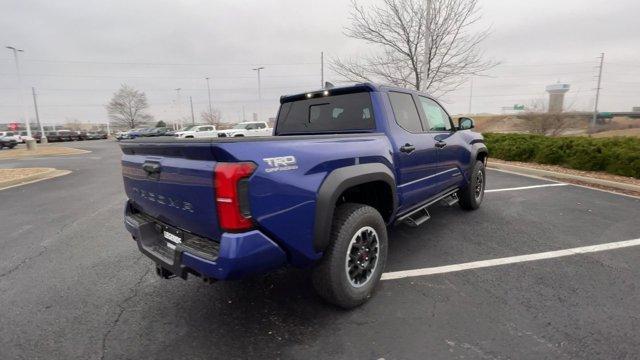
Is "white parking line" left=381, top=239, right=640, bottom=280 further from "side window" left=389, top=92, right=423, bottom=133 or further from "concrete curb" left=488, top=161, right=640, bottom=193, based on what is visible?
"concrete curb" left=488, top=161, right=640, bottom=193

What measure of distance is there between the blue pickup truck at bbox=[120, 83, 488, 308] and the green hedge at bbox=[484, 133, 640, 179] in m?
6.82

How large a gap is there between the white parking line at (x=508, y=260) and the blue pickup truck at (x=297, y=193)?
0.53 metres

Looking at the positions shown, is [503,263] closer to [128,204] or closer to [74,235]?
[128,204]

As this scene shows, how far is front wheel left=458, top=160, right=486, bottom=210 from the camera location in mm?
5461

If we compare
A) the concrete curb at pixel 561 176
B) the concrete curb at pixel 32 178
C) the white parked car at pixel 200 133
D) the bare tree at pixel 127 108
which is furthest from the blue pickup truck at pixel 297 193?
the bare tree at pixel 127 108

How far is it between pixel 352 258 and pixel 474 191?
357 centimetres

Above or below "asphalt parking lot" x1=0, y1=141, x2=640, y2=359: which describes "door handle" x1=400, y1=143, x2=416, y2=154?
above

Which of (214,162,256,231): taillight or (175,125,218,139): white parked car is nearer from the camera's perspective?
(214,162,256,231): taillight

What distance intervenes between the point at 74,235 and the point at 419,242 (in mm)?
4793

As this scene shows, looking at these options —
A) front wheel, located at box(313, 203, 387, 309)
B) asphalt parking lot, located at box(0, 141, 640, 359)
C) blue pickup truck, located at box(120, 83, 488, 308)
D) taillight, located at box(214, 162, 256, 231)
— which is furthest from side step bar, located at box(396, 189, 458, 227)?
taillight, located at box(214, 162, 256, 231)

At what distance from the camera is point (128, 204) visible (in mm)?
3199

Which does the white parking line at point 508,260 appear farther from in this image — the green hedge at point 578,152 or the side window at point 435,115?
the green hedge at point 578,152

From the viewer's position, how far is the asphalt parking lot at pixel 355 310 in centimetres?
238

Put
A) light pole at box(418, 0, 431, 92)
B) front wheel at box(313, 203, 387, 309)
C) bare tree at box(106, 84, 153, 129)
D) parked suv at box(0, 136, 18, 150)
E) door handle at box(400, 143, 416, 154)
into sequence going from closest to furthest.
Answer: front wheel at box(313, 203, 387, 309) → door handle at box(400, 143, 416, 154) → light pole at box(418, 0, 431, 92) → parked suv at box(0, 136, 18, 150) → bare tree at box(106, 84, 153, 129)
